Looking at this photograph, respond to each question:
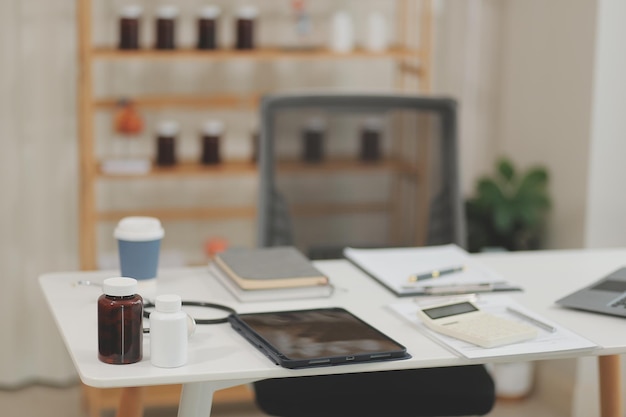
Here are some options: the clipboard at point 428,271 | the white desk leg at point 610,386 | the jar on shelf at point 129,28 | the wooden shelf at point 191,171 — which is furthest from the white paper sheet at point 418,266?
the jar on shelf at point 129,28

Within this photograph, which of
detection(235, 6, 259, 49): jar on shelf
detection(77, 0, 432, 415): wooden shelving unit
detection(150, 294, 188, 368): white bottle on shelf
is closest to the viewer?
detection(150, 294, 188, 368): white bottle on shelf

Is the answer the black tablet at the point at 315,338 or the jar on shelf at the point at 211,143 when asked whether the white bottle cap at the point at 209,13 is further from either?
the black tablet at the point at 315,338

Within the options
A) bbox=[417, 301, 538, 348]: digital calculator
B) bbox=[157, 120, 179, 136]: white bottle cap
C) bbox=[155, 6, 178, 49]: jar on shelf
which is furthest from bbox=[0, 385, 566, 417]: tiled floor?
bbox=[417, 301, 538, 348]: digital calculator

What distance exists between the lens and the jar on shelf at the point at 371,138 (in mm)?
2346

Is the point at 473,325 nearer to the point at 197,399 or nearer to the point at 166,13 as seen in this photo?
the point at 197,399

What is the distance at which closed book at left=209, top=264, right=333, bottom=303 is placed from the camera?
5.94ft

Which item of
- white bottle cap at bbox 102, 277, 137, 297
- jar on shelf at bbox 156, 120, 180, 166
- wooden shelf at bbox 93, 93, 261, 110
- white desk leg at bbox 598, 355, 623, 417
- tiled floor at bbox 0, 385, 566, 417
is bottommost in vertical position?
tiled floor at bbox 0, 385, 566, 417

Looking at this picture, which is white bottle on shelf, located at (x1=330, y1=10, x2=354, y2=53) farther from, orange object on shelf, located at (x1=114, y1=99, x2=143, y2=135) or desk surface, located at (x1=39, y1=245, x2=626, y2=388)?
desk surface, located at (x1=39, y1=245, x2=626, y2=388)

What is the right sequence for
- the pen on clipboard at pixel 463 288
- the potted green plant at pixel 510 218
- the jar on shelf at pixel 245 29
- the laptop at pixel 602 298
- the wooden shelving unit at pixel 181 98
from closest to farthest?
the laptop at pixel 602 298 < the pen on clipboard at pixel 463 288 < the wooden shelving unit at pixel 181 98 < the jar on shelf at pixel 245 29 < the potted green plant at pixel 510 218

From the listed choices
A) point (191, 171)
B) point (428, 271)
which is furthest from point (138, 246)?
point (191, 171)

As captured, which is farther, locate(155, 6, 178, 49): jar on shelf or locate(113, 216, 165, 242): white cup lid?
locate(155, 6, 178, 49): jar on shelf

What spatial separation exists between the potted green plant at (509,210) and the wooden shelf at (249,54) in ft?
1.61

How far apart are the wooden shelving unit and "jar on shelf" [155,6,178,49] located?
4 centimetres

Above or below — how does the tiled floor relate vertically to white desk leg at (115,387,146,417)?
below
